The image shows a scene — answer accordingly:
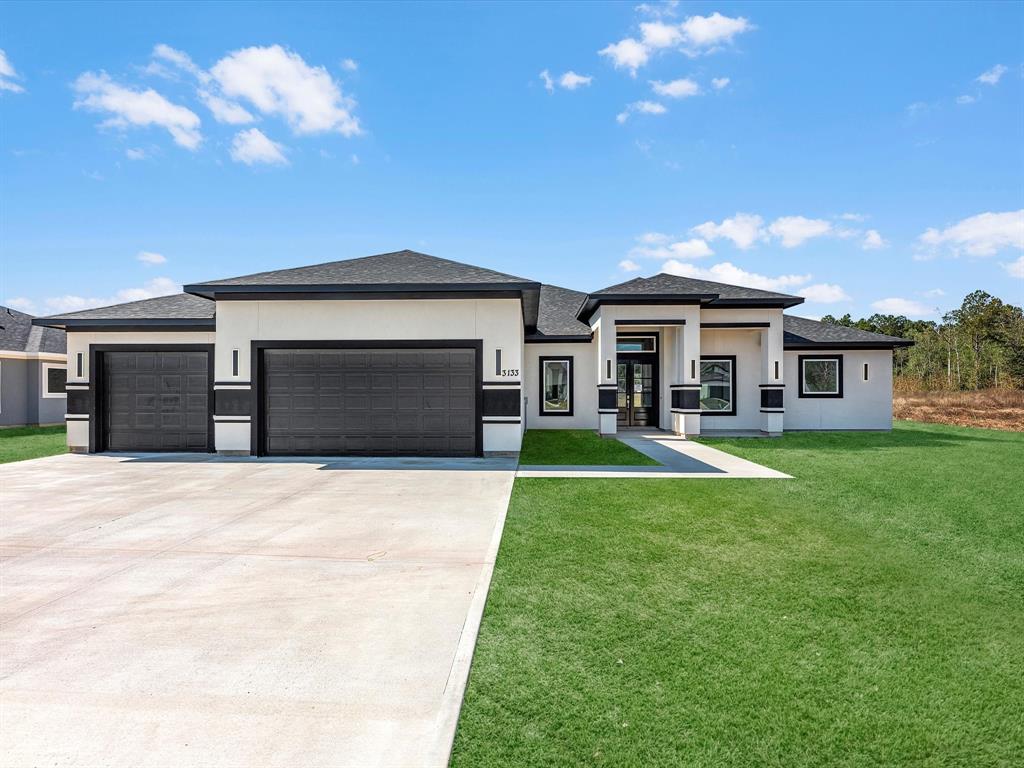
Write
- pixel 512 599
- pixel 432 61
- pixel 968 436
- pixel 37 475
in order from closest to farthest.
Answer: pixel 512 599, pixel 37 475, pixel 432 61, pixel 968 436

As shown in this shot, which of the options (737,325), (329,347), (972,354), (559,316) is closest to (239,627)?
(329,347)

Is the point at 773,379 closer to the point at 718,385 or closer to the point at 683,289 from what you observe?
the point at 718,385

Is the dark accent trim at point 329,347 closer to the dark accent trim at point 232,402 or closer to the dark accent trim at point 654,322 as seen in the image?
the dark accent trim at point 232,402

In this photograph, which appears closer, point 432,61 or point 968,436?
point 432,61

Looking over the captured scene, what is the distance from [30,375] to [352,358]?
59.4ft

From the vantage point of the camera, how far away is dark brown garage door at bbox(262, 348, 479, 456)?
11992 mm

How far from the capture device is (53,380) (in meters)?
21.4

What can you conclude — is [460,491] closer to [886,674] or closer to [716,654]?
[716,654]

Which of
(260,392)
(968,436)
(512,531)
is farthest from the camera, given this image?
(968,436)

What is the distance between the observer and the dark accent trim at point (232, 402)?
1216 centimetres

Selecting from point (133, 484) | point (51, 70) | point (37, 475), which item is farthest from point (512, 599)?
point (51, 70)

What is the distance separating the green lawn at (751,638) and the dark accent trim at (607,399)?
8.00m

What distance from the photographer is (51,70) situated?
40.0 feet

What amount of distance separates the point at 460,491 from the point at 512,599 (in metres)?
4.23
